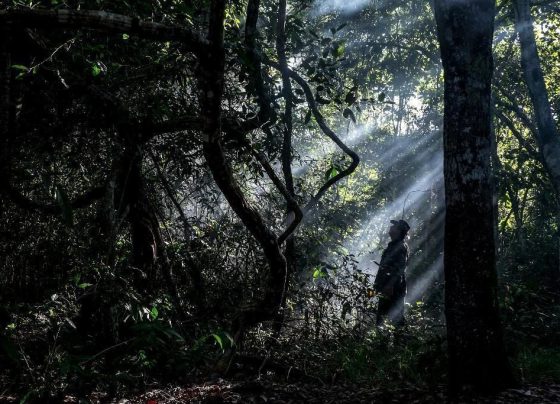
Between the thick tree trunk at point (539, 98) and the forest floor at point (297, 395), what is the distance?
4613mm

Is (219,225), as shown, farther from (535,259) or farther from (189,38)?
(535,259)

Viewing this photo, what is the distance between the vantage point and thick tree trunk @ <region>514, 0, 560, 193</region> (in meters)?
8.22

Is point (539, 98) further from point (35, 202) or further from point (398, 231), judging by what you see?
point (35, 202)

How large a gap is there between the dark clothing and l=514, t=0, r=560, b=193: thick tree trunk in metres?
2.81

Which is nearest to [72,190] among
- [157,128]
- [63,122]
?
[63,122]

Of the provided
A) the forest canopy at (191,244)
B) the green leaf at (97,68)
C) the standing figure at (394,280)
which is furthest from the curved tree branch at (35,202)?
the standing figure at (394,280)

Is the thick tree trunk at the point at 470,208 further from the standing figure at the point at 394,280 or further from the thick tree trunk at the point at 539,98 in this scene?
the thick tree trunk at the point at 539,98

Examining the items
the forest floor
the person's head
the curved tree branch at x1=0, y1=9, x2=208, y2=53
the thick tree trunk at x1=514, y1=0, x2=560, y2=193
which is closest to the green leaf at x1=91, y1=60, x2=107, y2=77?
the curved tree branch at x1=0, y1=9, x2=208, y2=53

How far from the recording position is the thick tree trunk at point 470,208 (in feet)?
14.5

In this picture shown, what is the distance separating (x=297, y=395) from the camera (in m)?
4.70

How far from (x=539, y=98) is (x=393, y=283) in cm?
414

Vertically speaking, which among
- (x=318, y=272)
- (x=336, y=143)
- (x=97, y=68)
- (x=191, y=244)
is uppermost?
(x=336, y=143)

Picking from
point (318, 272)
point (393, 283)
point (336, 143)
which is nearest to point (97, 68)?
point (336, 143)

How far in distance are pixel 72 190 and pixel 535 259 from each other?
38.1 feet
